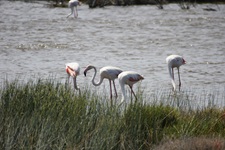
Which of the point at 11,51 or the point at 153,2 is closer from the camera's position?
the point at 11,51

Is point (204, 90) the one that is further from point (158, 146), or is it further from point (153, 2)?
point (153, 2)

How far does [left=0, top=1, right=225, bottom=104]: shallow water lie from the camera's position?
14.2 meters

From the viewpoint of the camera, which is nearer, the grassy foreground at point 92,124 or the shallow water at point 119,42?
the grassy foreground at point 92,124

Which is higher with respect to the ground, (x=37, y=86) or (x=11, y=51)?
(x=37, y=86)

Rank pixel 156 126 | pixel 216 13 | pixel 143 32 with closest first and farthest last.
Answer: pixel 156 126 < pixel 143 32 < pixel 216 13

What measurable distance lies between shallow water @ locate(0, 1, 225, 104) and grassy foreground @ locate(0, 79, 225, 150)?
426 centimetres

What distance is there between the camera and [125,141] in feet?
22.4

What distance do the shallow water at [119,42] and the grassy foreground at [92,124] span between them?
168 inches

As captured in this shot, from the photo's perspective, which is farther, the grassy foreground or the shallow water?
the shallow water

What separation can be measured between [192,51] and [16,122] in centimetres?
1151

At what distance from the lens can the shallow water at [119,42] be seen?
14195mm

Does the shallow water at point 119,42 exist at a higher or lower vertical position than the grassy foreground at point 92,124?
lower

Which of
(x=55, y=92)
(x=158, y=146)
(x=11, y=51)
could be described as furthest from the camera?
(x=11, y=51)

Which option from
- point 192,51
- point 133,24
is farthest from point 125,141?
point 133,24
